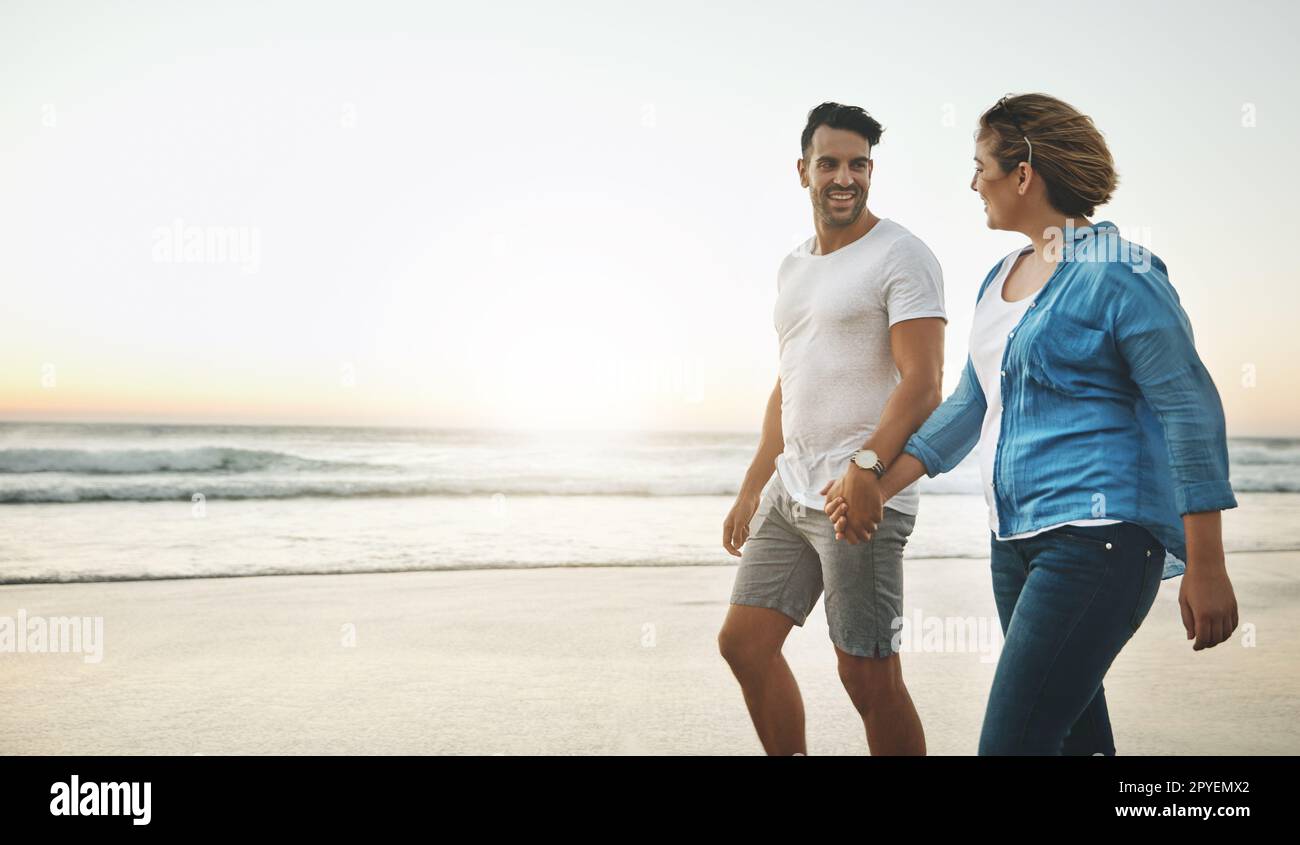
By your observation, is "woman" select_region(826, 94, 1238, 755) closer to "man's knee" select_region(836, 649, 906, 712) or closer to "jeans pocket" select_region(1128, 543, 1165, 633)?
"jeans pocket" select_region(1128, 543, 1165, 633)

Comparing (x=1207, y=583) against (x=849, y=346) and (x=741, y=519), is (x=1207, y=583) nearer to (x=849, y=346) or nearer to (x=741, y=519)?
(x=849, y=346)

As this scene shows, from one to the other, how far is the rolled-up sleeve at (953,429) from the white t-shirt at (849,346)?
24cm

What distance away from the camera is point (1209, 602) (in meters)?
1.68

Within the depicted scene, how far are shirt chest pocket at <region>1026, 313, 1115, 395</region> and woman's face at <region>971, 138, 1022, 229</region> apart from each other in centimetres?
27

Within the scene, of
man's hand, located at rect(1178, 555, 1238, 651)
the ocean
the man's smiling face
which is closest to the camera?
man's hand, located at rect(1178, 555, 1238, 651)

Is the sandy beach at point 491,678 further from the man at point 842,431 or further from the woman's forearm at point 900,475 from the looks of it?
the woman's forearm at point 900,475

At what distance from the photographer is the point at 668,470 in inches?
736

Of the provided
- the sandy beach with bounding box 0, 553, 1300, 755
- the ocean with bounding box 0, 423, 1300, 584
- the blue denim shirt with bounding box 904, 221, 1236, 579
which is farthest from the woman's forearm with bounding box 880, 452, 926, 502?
the ocean with bounding box 0, 423, 1300, 584

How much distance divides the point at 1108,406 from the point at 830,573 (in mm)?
840

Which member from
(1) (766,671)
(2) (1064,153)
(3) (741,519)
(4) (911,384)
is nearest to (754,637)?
(1) (766,671)

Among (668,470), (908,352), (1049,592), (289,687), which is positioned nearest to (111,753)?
(289,687)

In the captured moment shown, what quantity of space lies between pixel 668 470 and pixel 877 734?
1625 centimetres

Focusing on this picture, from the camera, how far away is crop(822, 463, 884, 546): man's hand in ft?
7.34
